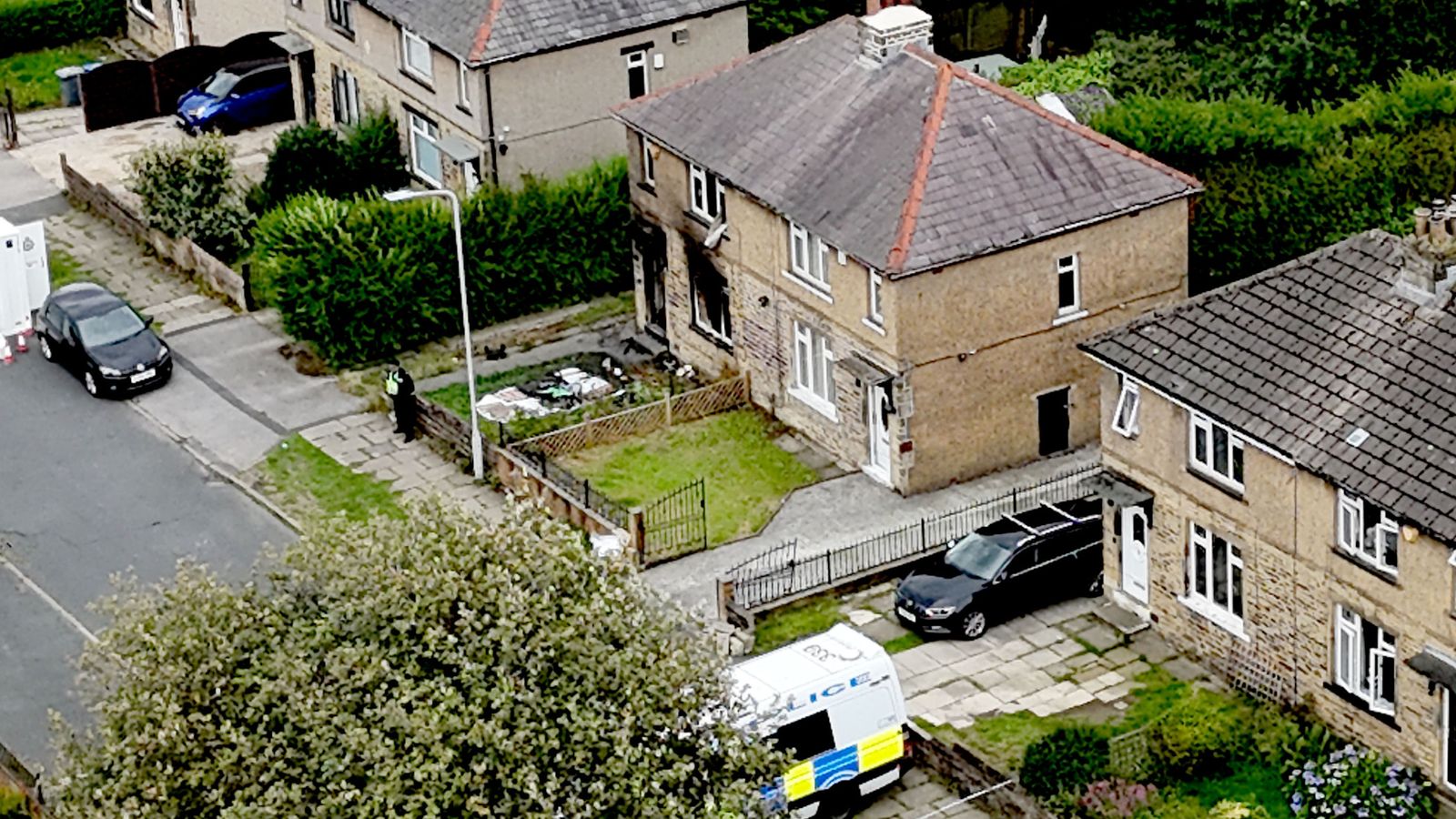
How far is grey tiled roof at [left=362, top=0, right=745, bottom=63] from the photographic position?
63250mm

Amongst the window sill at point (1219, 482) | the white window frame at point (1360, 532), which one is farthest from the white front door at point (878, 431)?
the white window frame at point (1360, 532)

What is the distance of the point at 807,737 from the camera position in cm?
4372

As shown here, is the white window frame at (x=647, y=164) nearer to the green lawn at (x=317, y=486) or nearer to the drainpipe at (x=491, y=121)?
the drainpipe at (x=491, y=121)

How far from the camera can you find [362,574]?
37.7 meters

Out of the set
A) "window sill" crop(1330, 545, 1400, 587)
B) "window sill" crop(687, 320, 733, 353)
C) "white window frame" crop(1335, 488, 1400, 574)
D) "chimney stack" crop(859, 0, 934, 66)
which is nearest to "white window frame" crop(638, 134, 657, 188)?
"window sill" crop(687, 320, 733, 353)

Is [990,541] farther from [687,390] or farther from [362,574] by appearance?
[362,574]

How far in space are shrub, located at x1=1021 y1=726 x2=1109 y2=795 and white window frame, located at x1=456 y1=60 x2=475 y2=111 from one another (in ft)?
84.4

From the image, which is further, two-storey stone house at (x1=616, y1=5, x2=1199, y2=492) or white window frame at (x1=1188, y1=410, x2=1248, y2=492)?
two-storey stone house at (x1=616, y1=5, x2=1199, y2=492)

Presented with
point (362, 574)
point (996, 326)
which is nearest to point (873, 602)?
point (996, 326)

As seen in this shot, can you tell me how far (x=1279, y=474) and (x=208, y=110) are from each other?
37.4m

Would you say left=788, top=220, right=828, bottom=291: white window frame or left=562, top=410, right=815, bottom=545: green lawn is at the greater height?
left=788, top=220, right=828, bottom=291: white window frame

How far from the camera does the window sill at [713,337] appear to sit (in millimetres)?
59062

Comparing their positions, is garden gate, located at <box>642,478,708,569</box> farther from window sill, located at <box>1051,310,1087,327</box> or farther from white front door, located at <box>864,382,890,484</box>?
window sill, located at <box>1051,310,1087,327</box>

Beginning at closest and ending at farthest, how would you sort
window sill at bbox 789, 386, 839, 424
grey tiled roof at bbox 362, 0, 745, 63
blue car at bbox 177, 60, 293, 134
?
window sill at bbox 789, 386, 839, 424 → grey tiled roof at bbox 362, 0, 745, 63 → blue car at bbox 177, 60, 293, 134
